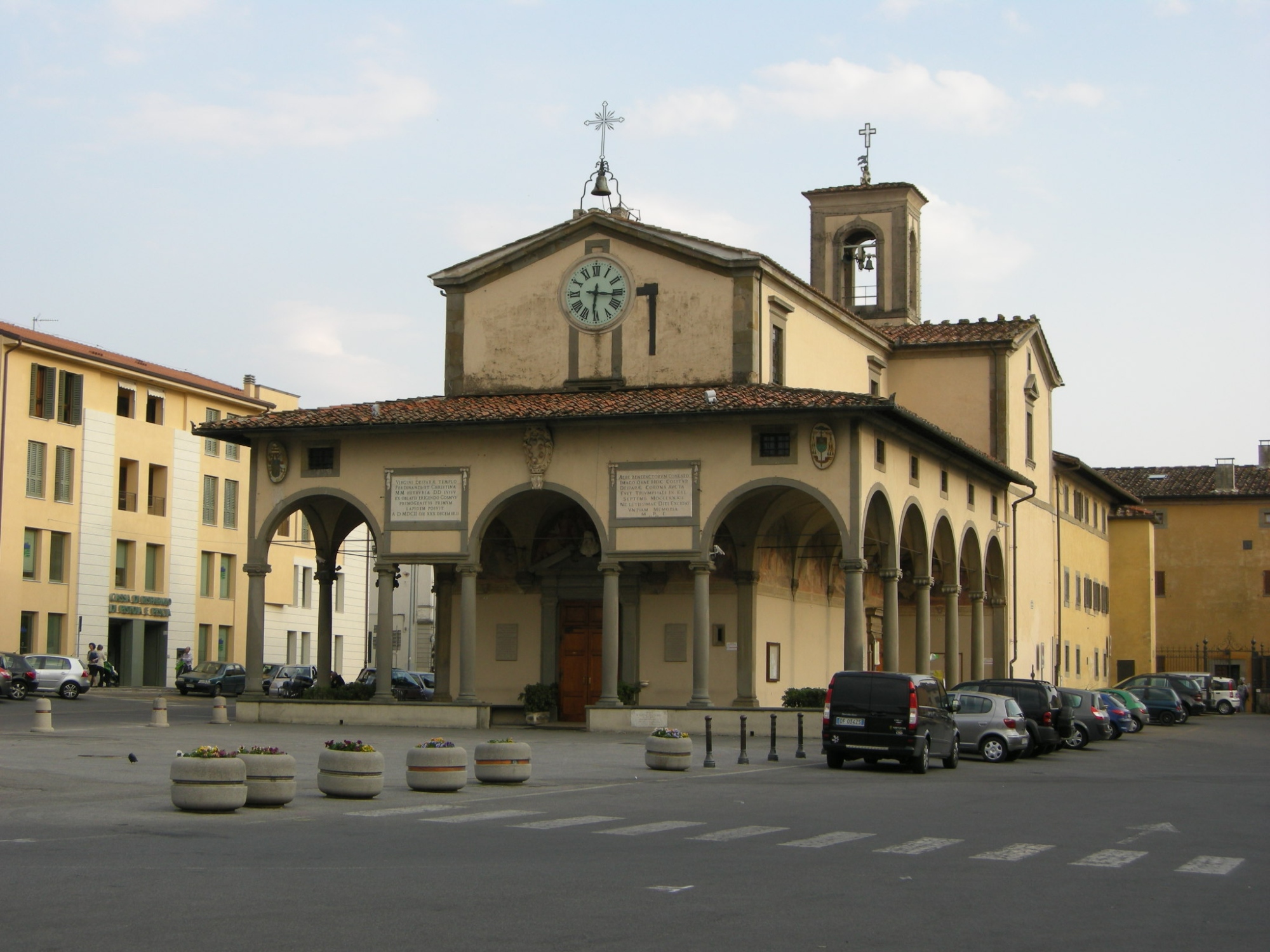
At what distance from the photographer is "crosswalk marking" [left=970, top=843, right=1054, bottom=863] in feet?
43.6

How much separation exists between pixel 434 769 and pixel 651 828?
381 centimetres

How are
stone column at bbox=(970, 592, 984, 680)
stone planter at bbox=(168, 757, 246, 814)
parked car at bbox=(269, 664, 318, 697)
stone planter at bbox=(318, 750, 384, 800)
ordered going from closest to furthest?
stone planter at bbox=(168, 757, 246, 814), stone planter at bbox=(318, 750, 384, 800), stone column at bbox=(970, 592, 984, 680), parked car at bbox=(269, 664, 318, 697)

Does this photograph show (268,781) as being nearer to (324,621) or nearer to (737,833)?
(737,833)

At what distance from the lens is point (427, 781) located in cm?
1784

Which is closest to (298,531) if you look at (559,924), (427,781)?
(427,781)

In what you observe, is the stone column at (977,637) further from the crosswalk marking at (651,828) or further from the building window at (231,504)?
the building window at (231,504)

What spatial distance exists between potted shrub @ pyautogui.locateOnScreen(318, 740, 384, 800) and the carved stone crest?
1495 centimetres

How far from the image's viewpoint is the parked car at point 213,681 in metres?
51.4

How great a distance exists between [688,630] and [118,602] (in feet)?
95.8

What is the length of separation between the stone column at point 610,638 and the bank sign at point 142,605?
97.8ft

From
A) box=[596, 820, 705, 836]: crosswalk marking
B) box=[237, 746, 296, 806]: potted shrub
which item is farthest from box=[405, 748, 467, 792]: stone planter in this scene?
box=[596, 820, 705, 836]: crosswalk marking

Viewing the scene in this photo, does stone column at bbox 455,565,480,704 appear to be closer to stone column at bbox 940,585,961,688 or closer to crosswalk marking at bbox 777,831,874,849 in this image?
stone column at bbox 940,585,961,688

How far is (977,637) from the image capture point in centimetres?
4025

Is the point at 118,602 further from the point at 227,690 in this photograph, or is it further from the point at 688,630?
the point at 688,630
